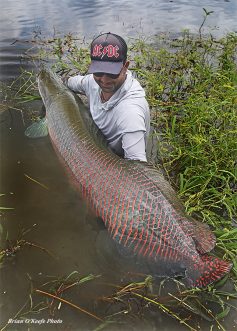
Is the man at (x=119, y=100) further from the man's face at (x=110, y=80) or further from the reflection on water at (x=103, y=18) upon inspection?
the reflection on water at (x=103, y=18)

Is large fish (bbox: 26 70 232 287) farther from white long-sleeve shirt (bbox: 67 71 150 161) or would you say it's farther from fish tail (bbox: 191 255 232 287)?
white long-sleeve shirt (bbox: 67 71 150 161)

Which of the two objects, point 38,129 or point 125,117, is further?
point 38,129

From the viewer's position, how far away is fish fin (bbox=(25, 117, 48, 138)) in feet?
13.8

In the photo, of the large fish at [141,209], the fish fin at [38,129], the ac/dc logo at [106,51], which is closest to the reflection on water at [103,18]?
the fish fin at [38,129]

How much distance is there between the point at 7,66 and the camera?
5914 millimetres

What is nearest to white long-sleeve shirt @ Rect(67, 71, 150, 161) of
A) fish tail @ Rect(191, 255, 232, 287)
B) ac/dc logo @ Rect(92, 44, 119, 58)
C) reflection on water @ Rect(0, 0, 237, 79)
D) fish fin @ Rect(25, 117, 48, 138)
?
ac/dc logo @ Rect(92, 44, 119, 58)

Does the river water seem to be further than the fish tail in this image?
Yes

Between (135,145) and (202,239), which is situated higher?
(135,145)

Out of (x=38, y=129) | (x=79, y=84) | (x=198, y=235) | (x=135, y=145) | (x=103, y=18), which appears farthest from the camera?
(x=103, y=18)

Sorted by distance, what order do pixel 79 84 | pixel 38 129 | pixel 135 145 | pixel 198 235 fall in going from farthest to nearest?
1. pixel 38 129
2. pixel 79 84
3. pixel 135 145
4. pixel 198 235

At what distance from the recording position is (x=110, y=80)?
10.3 ft

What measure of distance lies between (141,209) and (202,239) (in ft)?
1.50

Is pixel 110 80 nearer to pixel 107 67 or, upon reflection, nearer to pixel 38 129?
pixel 107 67

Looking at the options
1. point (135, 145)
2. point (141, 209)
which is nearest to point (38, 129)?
point (135, 145)
